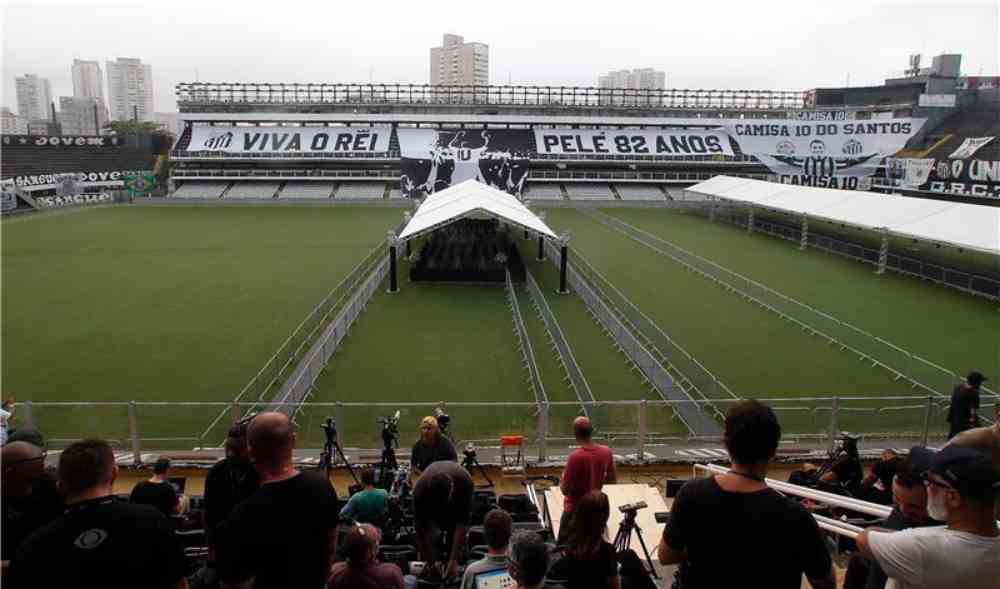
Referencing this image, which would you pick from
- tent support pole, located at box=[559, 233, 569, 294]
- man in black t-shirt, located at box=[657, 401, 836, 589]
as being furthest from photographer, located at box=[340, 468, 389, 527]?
tent support pole, located at box=[559, 233, 569, 294]

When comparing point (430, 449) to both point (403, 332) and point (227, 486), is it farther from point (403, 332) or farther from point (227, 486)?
point (403, 332)

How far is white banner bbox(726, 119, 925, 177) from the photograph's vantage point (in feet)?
188

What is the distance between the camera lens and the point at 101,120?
6801 inches

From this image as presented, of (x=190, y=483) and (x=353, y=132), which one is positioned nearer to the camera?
(x=190, y=483)

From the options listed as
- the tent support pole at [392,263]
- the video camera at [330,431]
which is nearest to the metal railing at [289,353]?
the tent support pole at [392,263]

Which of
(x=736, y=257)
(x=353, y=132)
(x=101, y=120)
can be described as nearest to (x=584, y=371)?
(x=736, y=257)

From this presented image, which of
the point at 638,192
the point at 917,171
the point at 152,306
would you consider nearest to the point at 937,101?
the point at 917,171

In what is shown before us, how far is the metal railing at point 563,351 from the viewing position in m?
11.6

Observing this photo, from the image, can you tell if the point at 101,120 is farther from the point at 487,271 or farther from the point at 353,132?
the point at 487,271

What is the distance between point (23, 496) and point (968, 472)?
16.1 ft

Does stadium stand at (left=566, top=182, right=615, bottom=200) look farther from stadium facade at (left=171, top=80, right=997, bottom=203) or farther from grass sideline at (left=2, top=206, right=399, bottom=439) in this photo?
grass sideline at (left=2, top=206, right=399, bottom=439)

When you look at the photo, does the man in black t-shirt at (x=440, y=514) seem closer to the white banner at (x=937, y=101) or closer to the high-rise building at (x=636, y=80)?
the white banner at (x=937, y=101)

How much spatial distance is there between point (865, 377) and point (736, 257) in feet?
49.0

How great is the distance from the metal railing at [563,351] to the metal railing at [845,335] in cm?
586
